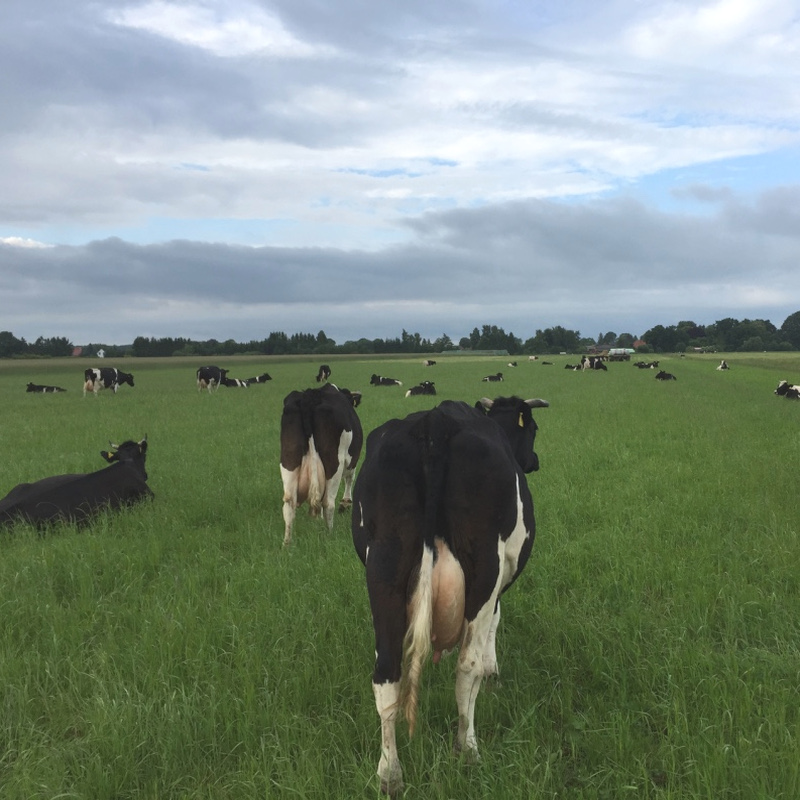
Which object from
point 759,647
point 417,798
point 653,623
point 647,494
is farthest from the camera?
point 647,494

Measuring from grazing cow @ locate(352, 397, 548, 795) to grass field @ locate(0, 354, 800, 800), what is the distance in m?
0.43

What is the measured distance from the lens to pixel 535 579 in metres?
5.79

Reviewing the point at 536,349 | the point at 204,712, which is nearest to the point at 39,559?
the point at 204,712

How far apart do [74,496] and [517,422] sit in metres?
6.30

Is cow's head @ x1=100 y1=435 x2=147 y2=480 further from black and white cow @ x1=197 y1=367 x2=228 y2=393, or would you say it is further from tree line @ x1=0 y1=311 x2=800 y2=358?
tree line @ x1=0 y1=311 x2=800 y2=358

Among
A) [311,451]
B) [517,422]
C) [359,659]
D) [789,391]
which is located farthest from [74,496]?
[789,391]

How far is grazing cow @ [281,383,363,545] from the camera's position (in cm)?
739

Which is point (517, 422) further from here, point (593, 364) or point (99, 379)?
point (593, 364)

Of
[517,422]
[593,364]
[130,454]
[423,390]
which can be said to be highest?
[593,364]

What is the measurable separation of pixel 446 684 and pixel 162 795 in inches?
70.6

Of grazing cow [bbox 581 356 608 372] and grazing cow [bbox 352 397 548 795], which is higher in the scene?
grazing cow [bbox 581 356 608 372]

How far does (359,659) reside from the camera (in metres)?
4.32

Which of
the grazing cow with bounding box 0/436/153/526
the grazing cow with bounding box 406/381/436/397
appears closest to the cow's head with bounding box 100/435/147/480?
the grazing cow with bounding box 0/436/153/526

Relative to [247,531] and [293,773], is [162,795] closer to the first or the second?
[293,773]
